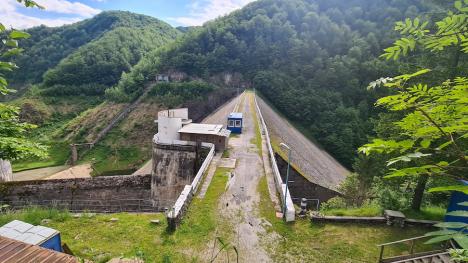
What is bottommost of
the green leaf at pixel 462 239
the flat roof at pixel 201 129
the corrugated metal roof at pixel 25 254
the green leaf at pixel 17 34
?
the corrugated metal roof at pixel 25 254

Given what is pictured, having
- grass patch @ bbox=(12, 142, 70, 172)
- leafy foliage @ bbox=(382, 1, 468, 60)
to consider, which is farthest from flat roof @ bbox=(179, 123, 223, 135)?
grass patch @ bbox=(12, 142, 70, 172)

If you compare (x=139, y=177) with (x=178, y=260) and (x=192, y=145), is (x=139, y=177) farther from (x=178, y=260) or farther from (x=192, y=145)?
(x=178, y=260)

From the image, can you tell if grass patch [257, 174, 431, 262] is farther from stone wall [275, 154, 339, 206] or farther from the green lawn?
stone wall [275, 154, 339, 206]

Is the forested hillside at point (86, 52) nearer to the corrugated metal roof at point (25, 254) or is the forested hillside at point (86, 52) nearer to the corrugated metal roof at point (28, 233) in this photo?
the corrugated metal roof at point (28, 233)

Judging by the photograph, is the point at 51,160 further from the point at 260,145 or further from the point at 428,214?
the point at 428,214

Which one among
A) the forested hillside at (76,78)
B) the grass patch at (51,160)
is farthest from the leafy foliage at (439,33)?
the grass patch at (51,160)

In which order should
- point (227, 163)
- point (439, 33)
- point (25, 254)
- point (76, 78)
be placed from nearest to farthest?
1. point (439, 33)
2. point (25, 254)
3. point (227, 163)
4. point (76, 78)

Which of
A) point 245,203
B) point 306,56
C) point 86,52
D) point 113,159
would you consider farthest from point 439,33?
point 86,52
